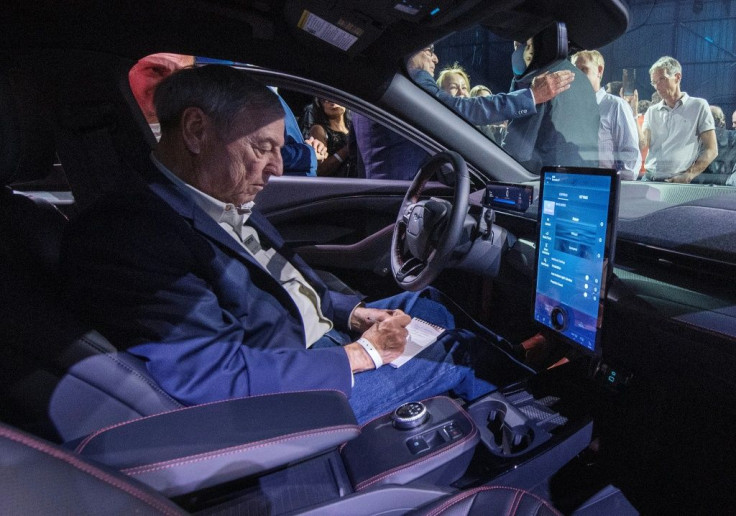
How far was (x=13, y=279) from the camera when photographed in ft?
3.67

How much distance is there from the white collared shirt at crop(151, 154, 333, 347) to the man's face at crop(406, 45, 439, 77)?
2.84ft

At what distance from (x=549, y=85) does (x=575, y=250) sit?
3.76ft

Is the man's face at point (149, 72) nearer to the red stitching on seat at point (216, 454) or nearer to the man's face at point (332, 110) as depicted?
the red stitching on seat at point (216, 454)

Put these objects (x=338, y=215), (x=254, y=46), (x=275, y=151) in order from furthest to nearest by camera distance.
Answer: (x=338, y=215)
(x=254, y=46)
(x=275, y=151)

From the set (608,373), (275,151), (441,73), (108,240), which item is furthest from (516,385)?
(441,73)

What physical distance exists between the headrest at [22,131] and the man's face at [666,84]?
3.41 metres

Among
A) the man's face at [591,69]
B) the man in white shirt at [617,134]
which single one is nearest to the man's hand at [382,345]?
the man in white shirt at [617,134]

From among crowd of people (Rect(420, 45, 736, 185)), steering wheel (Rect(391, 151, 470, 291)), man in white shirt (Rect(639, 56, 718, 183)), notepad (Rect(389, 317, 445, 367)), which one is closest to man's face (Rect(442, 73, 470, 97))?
crowd of people (Rect(420, 45, 736, 185))

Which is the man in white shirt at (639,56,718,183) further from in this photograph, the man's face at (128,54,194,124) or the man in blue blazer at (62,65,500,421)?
the man's face at (128,54,194,124)

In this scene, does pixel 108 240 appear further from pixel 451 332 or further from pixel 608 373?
pixel 608 373

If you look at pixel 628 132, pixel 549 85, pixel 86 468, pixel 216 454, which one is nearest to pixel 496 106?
pixel 549 85

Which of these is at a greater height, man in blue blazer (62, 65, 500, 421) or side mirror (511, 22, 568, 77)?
side mirror (511, 22, 568, 77)

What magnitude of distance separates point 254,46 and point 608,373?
1.59 meters

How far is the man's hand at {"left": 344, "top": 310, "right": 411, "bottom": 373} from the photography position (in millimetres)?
1711
